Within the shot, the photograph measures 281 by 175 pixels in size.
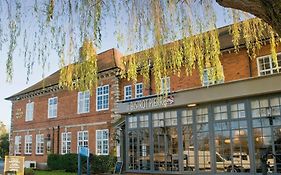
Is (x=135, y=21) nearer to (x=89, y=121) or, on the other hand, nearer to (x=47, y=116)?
(x=89, y=121)

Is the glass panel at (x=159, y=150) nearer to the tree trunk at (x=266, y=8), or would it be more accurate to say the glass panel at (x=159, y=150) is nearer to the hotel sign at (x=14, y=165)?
the hotel sign at (x=14, y=165)

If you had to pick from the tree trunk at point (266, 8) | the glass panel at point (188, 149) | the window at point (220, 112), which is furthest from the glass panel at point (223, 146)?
the tree trunk at point (266, 8)

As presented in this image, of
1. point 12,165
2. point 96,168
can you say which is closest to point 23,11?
point 12,165

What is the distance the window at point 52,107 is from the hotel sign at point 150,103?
40.4 ft

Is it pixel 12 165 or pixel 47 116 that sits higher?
A: pixel 47 116

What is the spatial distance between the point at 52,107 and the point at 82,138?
512 cm

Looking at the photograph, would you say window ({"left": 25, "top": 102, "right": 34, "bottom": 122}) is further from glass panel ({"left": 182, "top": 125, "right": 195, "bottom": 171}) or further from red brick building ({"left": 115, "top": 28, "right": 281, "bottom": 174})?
glass panel ({"left": 182, "top": 125, "right": 195, "bottom": 171})

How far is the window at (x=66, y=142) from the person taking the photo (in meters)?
25.2

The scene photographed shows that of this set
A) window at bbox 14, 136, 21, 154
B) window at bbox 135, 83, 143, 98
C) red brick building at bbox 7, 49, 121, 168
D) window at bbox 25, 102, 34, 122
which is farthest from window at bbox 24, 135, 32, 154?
window at bbox 135, 83, 143, 98

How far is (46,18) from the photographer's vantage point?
5750 millimetres

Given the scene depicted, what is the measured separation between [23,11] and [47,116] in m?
23.4

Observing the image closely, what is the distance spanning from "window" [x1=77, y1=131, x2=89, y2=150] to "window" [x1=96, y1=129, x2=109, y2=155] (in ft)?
4.46

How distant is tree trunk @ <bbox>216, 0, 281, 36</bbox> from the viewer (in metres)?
3.25

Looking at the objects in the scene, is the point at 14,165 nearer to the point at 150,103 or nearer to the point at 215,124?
the point at 150,103
